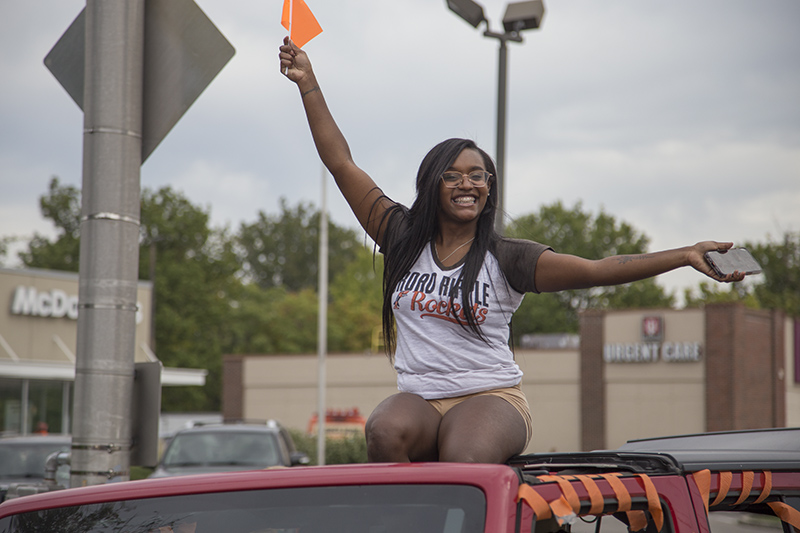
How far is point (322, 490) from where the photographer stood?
1.84 meters

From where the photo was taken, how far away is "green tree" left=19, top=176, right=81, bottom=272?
48781 millimetres

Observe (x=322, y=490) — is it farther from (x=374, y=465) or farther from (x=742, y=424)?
(x=742, y=424)

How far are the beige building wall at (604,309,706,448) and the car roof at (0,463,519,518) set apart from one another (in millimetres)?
32984

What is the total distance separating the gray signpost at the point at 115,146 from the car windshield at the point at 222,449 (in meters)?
8.01

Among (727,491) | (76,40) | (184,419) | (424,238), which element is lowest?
(184,419)

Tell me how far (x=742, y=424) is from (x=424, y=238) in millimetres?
33339

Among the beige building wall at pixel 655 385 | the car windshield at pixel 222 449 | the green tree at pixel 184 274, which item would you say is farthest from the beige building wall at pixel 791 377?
the green tree at pixel 184 274

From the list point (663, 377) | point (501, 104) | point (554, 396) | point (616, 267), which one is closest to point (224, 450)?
point (501, 104)

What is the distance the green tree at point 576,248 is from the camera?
202 ft

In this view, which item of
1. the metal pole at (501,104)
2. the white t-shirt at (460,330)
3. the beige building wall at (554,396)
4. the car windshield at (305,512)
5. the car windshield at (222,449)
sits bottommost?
the beige building wall at (554,396)

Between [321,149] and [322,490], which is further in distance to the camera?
[321,149]

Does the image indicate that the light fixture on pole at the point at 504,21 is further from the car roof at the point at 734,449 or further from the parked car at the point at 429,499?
the parked car at the point at 429,499

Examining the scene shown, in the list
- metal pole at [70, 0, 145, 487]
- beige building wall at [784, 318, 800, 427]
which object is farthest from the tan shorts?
beige building wall at [784, 318, 800, 427]

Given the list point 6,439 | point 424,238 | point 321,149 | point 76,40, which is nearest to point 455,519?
point 424,238
